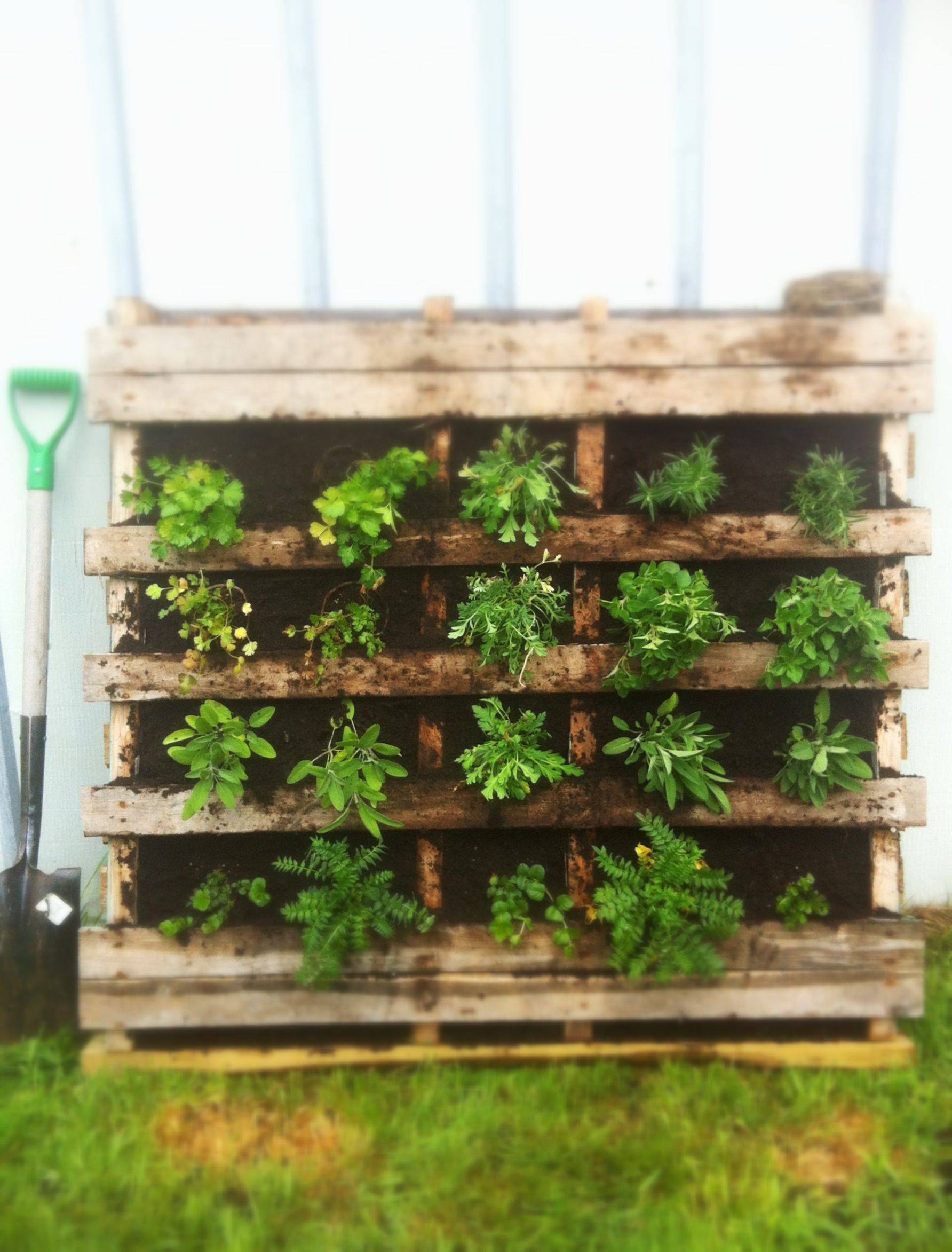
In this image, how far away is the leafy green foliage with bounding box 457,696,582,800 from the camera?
8.28 ft

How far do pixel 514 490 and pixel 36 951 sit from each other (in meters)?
2.38

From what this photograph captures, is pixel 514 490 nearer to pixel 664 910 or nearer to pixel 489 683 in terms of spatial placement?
pixel 489 683

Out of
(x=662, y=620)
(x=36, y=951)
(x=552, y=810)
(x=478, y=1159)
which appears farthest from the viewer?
(x=36, y=951)

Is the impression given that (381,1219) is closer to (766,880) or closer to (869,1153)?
(869,1153)

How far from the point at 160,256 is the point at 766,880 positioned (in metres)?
3.16

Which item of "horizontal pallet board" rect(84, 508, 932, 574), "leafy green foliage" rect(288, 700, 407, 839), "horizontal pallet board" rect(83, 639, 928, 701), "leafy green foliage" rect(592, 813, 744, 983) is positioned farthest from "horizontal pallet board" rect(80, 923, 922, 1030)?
"horizontal pallet board" rect(84, 508, 932, 574)

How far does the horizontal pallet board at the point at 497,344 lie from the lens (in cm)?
256

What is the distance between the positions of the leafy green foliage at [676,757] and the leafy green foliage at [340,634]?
35.1 inches

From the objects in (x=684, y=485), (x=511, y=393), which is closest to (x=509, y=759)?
(x=684, y=485)

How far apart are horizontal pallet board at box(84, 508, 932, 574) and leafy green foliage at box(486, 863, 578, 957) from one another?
1108 millimetres

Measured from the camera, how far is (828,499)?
2.57 metres

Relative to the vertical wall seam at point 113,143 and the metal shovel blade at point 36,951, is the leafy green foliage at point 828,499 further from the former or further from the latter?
the metal shovel blade at point 36,951

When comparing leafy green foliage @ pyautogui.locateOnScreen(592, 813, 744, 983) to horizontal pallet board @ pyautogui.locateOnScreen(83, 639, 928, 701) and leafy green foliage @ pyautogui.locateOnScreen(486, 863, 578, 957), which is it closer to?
leafy green foliage @ pyautogui.locateOnScreen(486, 863, 578, 957)

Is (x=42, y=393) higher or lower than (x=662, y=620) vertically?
higher
